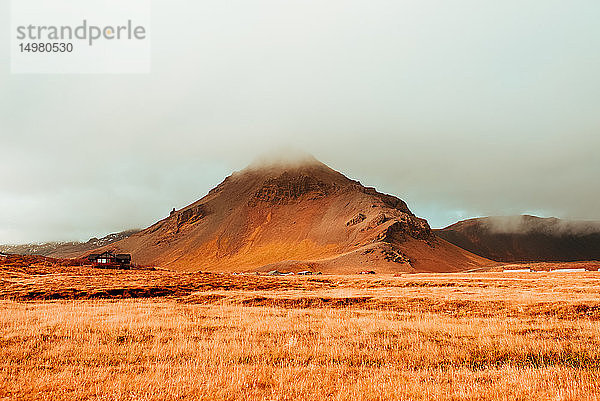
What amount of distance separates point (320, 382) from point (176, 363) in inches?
207

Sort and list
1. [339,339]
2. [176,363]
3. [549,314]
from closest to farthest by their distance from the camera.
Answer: [176,363], [339,339], [549,314]

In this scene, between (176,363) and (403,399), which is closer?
(403,399)

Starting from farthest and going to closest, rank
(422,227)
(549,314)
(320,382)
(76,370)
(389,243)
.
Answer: (422,227) < (389,243) < (549,314) < (76,370) < (320,382)

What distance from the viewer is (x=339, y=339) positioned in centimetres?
1838

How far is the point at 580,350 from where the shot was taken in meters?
16.4

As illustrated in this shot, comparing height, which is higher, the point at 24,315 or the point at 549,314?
the point at 24,315

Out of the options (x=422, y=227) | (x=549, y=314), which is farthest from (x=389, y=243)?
(x=549, y=314)

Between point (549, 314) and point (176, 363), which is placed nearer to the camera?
point (176, 363)

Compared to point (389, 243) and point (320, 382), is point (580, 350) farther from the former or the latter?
point (389, 243)

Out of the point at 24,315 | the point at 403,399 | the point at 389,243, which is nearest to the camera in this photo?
the point at 403,399

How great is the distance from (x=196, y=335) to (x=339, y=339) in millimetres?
6348

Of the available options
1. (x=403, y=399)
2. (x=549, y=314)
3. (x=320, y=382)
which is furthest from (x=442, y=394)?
(x=549, y=314)

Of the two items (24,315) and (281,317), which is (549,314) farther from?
(24,315)

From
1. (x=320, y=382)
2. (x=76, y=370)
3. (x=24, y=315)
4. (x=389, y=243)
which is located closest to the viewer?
(x=320, y=382)
